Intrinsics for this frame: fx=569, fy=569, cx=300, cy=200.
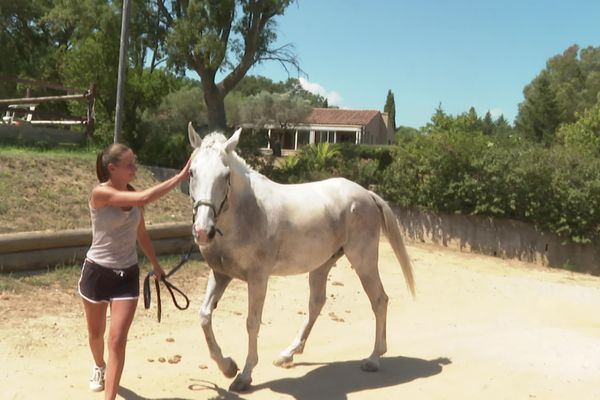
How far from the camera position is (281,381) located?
4.79 meters

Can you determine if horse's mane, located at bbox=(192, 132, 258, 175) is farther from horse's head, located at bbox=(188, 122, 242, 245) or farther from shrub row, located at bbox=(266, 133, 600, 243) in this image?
shrub row, located at bbox=(266, 133, 600, 243)

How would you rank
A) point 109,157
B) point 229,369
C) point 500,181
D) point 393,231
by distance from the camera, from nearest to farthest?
point 109,157
point 229,369
point 393,231
point 500,181

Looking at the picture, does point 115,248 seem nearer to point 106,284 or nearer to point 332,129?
point 106,284

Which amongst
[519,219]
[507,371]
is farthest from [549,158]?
[507,371]

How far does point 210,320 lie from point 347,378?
4.58 ft

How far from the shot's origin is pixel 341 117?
5216 cm

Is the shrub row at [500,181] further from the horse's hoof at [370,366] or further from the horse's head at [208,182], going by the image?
the horse's head at [208,182]

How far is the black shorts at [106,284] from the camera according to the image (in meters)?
3.77

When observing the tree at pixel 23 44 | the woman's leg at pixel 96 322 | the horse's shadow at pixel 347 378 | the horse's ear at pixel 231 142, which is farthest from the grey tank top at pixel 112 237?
the tree at pixel 23 44

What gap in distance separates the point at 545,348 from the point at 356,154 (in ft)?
54.3

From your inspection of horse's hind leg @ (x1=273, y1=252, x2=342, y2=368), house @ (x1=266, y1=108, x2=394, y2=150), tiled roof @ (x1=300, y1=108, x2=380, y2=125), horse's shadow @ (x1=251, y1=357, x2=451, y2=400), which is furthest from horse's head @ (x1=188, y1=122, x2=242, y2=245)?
tiled roof @ (x1=300, y1=108, x2=380, y2=125)

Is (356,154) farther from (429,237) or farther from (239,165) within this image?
(239,165)

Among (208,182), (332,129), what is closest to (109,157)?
(208,182)

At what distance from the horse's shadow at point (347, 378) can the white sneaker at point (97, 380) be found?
1145mm
